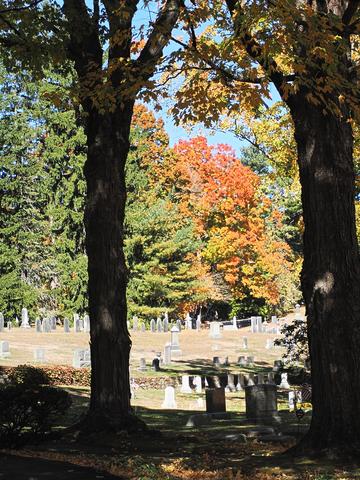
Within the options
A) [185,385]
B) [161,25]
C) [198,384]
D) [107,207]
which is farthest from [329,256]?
[198,384]

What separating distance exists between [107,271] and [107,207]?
1060mm

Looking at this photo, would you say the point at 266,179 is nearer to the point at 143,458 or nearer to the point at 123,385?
the point at 123,385

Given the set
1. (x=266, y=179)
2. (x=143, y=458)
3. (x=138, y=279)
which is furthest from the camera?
(x=138, y=279)

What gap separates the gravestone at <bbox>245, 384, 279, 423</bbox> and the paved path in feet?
27.6

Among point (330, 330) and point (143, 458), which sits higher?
point (330, 330)

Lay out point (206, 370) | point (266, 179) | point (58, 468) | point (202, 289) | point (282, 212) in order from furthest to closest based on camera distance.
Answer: point (282, 212) → point (202, 289) → point (206, 370) → point (266, 179) → point (58, 468)

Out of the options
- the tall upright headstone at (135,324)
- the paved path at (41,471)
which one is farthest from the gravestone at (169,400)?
the tall upright headstone at (135,324)

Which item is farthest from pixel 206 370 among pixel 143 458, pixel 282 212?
pixel 282 212

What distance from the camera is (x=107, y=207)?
500 inches

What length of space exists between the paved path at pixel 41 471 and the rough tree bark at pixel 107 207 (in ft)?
9.95

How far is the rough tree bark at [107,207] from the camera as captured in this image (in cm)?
1234

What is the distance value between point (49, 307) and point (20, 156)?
10.6 metres

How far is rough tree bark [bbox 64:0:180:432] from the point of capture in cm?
1234

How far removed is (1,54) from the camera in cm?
1373
